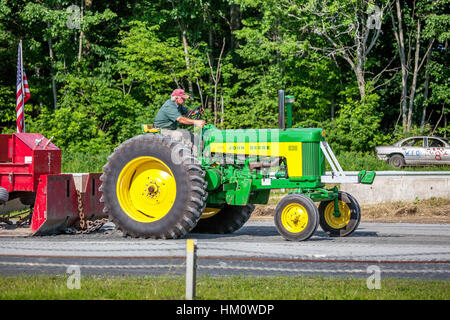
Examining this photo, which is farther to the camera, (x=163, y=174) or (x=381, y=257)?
(x=163, y=174)


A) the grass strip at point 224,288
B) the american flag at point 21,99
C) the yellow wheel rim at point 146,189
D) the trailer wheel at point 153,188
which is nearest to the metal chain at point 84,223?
the trailer wheel at point 153,188

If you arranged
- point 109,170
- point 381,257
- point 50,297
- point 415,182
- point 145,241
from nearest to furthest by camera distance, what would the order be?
point 50,297 < point 381,257 < point 145,241 < point 109,170 < point 415,182

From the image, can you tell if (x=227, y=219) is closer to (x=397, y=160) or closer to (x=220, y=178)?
(x=220, y=178)

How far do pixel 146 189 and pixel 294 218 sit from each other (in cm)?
240

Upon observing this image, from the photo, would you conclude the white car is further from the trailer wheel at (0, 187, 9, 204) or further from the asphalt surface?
the trailer wheel at (0, 187, 9, 204)

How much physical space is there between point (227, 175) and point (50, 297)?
4.81 metres

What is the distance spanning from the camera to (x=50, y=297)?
22.1 feet

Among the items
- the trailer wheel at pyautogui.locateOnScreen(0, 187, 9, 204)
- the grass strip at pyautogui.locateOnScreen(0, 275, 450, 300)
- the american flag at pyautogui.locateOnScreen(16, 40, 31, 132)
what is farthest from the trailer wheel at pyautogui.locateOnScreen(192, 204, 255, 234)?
the american flag at pyautogui.locateOnScreen(16, 40, 31, 132)

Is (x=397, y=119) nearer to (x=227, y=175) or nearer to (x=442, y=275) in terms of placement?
(x=227, y=175)

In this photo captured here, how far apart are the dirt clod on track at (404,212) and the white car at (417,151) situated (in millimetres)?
11414

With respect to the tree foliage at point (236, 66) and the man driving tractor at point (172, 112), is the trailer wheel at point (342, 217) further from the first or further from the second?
the tree foliage at point (236, 66)

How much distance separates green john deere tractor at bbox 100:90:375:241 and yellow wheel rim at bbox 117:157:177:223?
16 millimetres

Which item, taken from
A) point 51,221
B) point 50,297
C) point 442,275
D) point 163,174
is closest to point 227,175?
point 163,174

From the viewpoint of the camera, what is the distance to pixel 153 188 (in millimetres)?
10930
